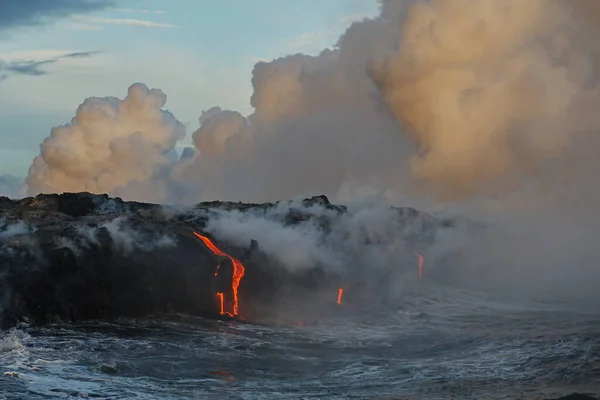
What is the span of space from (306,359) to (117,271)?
23476mm

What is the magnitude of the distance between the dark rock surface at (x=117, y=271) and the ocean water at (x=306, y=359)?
2478mm

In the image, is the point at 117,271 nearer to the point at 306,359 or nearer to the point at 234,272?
the point at 234,272

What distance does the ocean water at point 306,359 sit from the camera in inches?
2286

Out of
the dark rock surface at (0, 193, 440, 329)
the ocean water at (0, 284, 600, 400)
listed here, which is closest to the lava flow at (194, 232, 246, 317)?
the dark rock surface at (0, 193, 440, 329)

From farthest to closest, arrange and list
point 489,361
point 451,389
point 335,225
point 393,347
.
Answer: point 335,225 < point 393,347 < point 489,361 < point 451,389

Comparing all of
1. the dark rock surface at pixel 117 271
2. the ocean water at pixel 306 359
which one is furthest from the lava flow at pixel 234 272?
the ocean water at pixel 306 359

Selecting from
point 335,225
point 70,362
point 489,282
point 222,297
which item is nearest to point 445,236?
point 489,282

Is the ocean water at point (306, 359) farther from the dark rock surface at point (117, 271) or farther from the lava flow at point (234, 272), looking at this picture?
the lava flow at point (234, 272)

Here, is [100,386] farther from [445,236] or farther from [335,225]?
[445,236]

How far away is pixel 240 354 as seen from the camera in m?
73.3

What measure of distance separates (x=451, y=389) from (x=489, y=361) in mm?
12291

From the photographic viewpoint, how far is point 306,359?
236ft

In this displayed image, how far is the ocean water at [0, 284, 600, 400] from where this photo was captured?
5806 cm

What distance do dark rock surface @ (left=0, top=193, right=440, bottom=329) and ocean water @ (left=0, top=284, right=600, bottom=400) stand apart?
8.13 ft
